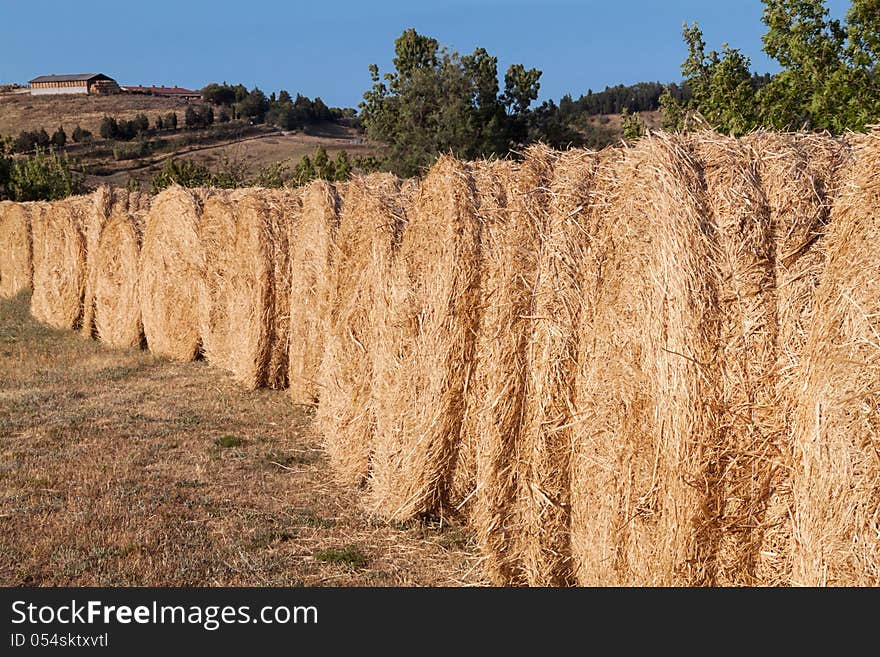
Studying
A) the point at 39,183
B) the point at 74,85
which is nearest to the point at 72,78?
the point at 74,85

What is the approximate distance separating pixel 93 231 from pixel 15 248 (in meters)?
9.84

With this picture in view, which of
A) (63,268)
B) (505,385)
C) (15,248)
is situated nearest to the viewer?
(505,385)

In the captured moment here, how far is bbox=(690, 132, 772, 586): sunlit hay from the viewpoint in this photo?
14.1 feet

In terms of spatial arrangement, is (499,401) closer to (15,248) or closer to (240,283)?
(240,283)

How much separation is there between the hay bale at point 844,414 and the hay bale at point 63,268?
49.9 feet

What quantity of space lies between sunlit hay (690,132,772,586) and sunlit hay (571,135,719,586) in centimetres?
6

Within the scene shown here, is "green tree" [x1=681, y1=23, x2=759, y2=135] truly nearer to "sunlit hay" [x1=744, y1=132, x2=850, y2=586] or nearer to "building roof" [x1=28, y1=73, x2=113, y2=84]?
"sunlit hay" [x1=744, y1=132, x2=850, y2=586]

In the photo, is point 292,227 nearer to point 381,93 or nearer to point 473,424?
point 473,424

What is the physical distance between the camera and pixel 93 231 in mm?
16281

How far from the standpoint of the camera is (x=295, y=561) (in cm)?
599

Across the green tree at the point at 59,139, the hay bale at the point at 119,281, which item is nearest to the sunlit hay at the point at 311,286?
the hay bale at the point at 119,281

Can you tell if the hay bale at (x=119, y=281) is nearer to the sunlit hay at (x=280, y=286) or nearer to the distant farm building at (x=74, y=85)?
the sunlit hay at (x=280, y=286)

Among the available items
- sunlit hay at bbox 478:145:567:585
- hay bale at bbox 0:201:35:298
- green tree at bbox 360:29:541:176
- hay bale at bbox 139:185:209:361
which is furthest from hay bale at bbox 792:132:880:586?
green tree at bbox 360:29:541:176

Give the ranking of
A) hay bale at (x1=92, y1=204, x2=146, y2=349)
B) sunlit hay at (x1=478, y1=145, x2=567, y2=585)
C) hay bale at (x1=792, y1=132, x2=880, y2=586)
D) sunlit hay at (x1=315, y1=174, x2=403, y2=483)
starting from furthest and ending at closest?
hay bale at (x1=92, y1=204, x2=146, y2=349)
sunlit hay at (x1=315, y1=174, x2=403, y2=483)
sunlit hay at (x1=478, y1=145, x2=567, y2=585)
hay bale at (x1=792, y1=132, x2=880, y2=586)
